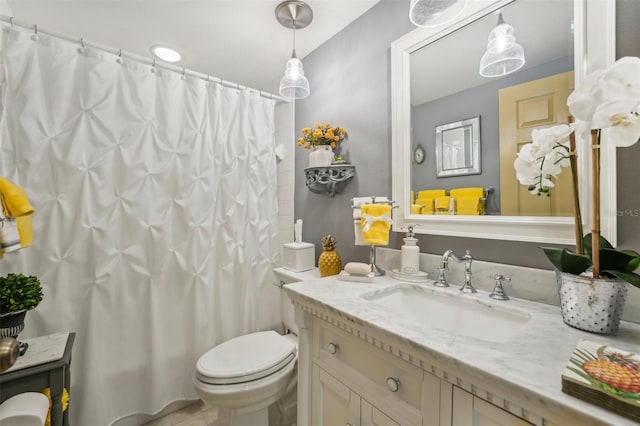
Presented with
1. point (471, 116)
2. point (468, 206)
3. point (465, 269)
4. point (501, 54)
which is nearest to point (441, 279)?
point (465, 269)

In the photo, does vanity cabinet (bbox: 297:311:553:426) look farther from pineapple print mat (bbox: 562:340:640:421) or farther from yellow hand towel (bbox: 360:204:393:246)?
yellow hand towel (bbox: 360:204:393:246)

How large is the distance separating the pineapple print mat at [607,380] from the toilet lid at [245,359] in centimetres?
110

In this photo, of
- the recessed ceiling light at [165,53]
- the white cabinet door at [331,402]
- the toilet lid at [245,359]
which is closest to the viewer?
the white cabinet door at [331,402]

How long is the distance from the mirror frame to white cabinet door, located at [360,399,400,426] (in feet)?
2.30

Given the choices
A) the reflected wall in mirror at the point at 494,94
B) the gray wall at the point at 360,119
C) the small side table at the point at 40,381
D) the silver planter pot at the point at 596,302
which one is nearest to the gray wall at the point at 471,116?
the reflected wall in mirror at the point at 494,94

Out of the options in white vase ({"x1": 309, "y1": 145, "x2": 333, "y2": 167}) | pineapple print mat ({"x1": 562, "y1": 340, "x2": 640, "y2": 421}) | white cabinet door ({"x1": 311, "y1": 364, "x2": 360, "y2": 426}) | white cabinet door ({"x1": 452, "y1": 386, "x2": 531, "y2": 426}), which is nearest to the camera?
pineapple print mat ({"x1": 562, "y1": 340, "x2": 640, "y2": 421})

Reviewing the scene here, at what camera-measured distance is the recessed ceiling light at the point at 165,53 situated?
1.81 meters

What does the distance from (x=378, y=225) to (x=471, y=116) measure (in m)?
0.58

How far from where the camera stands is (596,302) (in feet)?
2.10

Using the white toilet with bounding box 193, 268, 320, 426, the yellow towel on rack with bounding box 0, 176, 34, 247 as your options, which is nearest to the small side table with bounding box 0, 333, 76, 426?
the white toilet with bounding box 193, 268, 320, 426

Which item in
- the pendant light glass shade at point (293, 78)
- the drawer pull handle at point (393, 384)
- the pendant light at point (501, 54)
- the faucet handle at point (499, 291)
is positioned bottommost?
the drawer pull handle at point (393, 384)

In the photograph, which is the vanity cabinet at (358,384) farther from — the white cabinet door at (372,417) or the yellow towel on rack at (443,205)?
the yellow towel on rack at (443,205)

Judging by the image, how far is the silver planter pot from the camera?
2.07 ft

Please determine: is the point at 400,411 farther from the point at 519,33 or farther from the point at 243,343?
the point at 519,33
